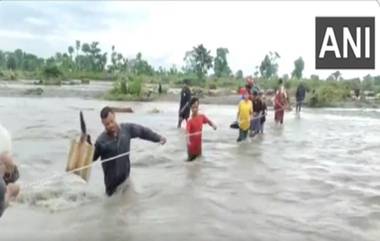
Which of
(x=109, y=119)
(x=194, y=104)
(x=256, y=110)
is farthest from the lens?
(x=256, y=110)

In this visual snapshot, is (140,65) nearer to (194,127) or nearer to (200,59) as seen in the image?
(200,59)

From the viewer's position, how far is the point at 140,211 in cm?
784

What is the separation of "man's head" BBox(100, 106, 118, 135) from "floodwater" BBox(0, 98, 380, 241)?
3.45 ft

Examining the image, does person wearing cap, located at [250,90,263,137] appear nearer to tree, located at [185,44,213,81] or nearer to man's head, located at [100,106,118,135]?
man's head, located at [100,106,118,135]

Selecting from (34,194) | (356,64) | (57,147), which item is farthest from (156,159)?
(356,64)

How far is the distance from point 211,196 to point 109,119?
2432 millimetres

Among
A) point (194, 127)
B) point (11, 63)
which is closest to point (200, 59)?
point (11, 63)

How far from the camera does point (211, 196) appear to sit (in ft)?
29.3

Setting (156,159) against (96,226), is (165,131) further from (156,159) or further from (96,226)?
(96,226)

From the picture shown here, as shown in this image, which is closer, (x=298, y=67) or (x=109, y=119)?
(x=109, y=119)

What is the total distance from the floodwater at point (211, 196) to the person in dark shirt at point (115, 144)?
0.43 metres

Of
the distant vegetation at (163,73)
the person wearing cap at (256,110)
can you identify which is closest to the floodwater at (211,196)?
the person wearing cap at (256,110)

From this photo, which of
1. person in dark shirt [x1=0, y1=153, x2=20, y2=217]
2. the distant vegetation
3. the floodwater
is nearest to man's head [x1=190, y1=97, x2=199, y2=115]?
the floodwater

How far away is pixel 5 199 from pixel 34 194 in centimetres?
543
